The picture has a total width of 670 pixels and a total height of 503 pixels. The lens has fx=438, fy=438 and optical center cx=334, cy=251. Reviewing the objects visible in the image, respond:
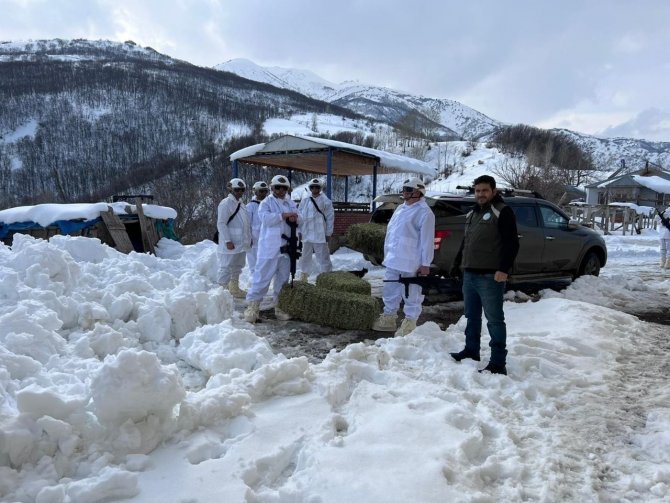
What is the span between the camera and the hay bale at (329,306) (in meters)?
5.64

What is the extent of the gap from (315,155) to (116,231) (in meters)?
6.22

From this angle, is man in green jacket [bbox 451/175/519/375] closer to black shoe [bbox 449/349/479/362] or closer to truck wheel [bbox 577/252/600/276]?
black shoe [bbox 449/349/479/362]

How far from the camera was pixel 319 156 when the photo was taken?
46.6 ft

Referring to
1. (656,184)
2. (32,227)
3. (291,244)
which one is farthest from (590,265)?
(656,184)

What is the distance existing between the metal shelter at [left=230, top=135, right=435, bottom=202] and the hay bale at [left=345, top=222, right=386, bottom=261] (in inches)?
160

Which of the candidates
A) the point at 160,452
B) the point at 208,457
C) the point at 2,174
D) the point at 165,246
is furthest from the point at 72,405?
the point at 2,174

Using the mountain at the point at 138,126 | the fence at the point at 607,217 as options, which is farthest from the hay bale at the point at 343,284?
the mountain at the point at 138,126

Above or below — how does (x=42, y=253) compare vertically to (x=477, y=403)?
above

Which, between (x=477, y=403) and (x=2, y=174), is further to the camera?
(x=2, y=174)

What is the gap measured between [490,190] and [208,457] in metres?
3.10

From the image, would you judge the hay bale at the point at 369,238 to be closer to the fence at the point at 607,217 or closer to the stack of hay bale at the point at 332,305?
the stack of hay bale at the point at 332,305

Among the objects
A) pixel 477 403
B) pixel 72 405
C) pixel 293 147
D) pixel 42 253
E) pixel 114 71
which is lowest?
pixel 477 403

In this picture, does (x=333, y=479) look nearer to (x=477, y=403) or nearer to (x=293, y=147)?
(x=477, y=403)

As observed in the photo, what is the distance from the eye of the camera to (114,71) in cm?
11081
